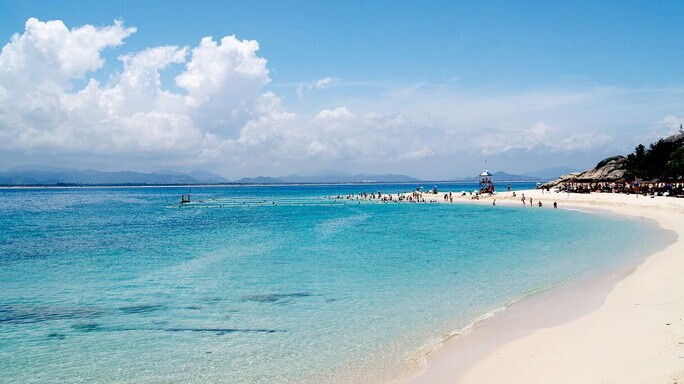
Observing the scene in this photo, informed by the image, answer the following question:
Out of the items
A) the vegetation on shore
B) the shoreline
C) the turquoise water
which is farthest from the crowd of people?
the shoreline

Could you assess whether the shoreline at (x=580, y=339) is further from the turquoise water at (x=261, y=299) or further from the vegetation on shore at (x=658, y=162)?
the vegetation on shore at (x=658, y=162)

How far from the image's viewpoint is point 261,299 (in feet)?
56.5

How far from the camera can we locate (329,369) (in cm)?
1041

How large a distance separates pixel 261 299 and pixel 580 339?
9912 millimetres

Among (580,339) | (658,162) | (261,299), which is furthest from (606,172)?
(580,339)

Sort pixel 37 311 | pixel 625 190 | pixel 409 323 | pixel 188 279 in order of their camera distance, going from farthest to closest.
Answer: pixel 625 190 → pixel 188 279 → pixel 37 311 → pixel 409 323

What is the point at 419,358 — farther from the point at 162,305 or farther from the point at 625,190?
the point at 625,190

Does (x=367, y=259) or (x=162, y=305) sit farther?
(x=367, y=259)

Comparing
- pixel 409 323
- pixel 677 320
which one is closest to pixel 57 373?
pixel 409 323

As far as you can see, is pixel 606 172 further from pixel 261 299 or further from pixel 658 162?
pixel 261 299

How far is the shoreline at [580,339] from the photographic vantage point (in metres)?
9.05

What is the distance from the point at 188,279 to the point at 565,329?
1485 cm

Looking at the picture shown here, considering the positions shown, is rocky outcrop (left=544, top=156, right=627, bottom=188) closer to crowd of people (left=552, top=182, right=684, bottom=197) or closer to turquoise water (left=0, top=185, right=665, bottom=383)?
crowd of people (left=552, top=182, right=684, bottom=197)

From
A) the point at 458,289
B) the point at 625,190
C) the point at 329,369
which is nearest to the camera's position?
the point at 329,369
